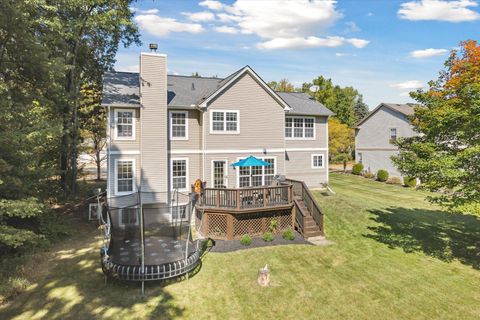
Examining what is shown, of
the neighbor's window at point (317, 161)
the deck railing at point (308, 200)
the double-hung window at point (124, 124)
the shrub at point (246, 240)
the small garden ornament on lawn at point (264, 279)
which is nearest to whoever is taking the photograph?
the small garden ornament on lawn at point (264, 279)

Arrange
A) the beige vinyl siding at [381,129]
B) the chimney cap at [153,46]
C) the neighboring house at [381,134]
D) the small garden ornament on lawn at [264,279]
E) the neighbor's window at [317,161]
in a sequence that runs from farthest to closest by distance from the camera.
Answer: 1. the neighboring house at [381,134]
2. the beige vinyl siding at [381,129]
3. the neighbor's window at [317,161]
4. the chimney cap at [153,46]
5. the small garden ornament on lawn at [264,279]

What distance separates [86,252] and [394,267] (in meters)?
12.6

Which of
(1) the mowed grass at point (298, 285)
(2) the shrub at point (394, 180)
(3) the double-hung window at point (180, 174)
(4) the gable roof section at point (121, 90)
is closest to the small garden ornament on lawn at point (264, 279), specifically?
(1) the mowed grass at point (298, 285)

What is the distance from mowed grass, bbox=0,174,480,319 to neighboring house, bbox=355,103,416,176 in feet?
53.9

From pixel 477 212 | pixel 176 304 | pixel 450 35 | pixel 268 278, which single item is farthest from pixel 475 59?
pixel 176 304

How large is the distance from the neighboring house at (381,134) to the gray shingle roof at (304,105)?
11029 mm

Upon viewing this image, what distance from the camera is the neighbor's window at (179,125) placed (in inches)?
660

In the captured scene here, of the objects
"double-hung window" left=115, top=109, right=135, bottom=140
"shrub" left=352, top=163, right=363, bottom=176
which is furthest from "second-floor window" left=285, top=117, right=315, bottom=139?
"shrub" left=352, top=163, right=363, bottom=176

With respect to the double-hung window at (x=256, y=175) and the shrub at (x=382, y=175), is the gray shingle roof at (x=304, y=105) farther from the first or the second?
the shrub at (x=382, y=175)

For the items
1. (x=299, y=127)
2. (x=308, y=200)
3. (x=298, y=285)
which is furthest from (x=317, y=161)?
(x=298, y=285)

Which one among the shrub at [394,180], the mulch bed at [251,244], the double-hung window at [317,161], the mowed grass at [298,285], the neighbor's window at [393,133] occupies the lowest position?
the mowed grass at [298,285]

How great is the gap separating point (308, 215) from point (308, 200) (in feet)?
2.72

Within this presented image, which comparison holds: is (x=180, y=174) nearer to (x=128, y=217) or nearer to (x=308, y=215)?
(x=128, y=217)

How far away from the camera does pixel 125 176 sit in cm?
1582
